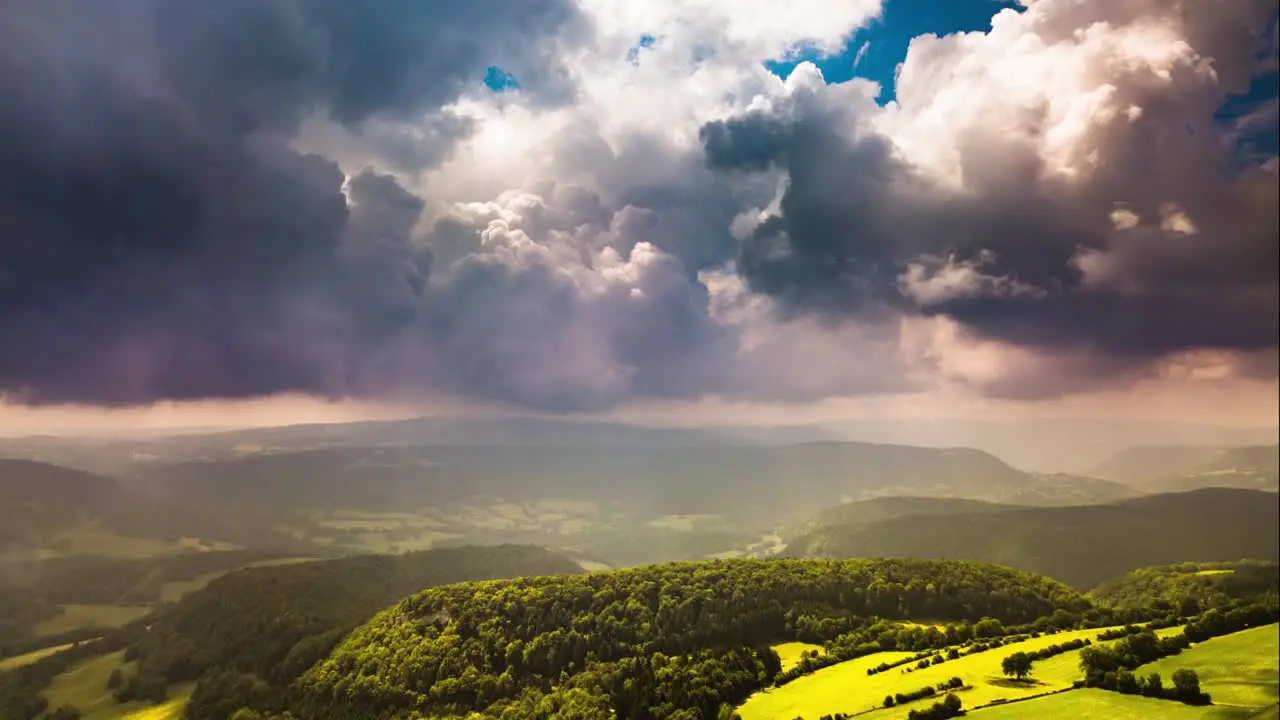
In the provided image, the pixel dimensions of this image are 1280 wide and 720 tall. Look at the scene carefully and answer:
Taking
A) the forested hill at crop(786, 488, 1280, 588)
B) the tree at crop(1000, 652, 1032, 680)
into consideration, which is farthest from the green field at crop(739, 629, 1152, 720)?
the forested hill at crop(786, 488, 1280, 588)

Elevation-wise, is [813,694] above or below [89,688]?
above

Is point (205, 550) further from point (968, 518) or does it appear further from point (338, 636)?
point (968, 518)

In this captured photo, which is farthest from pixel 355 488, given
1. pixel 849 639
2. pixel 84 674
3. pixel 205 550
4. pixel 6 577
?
pixel 849 639

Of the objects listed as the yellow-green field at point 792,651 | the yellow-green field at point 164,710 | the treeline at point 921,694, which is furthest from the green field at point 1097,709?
the yellow-green field at point 164,710

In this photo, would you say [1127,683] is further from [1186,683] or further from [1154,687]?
[1186,683]

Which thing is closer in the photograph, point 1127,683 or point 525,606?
point 1127,683

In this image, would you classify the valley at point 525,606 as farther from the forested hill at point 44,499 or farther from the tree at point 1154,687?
the tree at point 1154,687

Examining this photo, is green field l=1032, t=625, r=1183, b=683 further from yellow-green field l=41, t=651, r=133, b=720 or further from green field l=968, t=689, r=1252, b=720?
yellow-green field l=41, t=651, r=133, b=720

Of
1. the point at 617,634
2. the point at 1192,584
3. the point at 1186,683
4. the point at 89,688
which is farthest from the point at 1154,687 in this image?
the point at 1192,584
